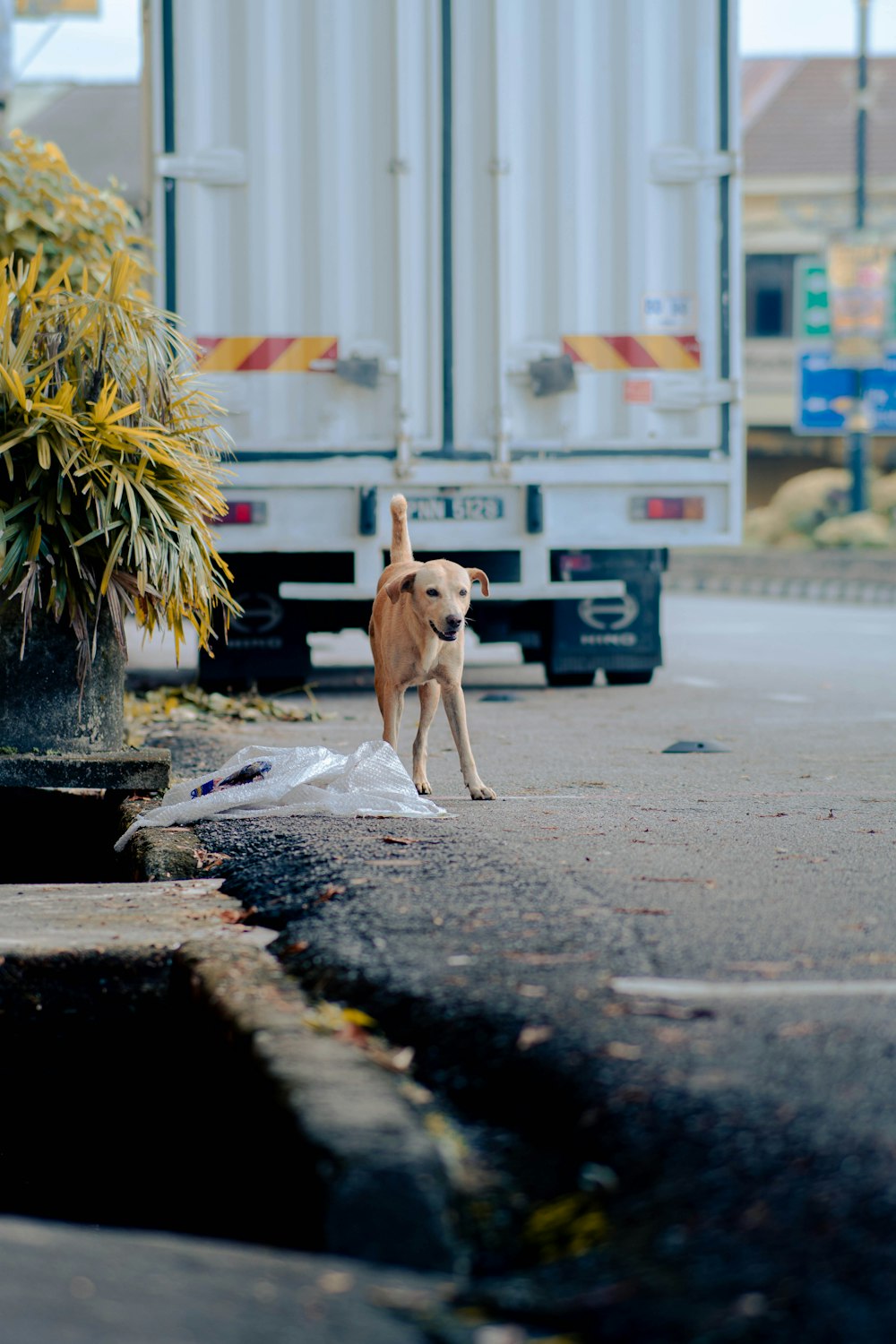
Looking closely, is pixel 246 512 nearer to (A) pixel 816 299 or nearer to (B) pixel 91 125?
(A) pixel 816 299

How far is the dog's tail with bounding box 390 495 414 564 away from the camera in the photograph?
6414 mm

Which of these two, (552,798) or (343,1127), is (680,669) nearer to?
(552,798)

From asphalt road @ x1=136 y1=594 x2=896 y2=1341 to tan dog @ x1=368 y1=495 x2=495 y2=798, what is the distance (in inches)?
9.1

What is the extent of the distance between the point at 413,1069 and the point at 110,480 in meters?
2.99

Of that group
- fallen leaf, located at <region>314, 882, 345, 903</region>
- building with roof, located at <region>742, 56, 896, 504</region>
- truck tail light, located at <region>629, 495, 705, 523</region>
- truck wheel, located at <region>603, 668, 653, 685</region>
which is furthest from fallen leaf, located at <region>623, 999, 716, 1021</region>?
building with roof, located at <region>742, 56, 896, 504</region>

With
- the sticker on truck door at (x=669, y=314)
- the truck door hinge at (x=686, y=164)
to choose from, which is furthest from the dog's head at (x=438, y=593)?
the truck door hinge at (x=686, y=164)

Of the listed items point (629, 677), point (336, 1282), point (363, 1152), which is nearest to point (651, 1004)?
point (363, 1152)

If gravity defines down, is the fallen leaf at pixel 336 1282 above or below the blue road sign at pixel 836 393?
below

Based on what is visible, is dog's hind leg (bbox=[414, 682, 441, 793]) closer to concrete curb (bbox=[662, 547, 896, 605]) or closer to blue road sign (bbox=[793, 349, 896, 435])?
concrete curb (bbox=[662, 547, 896, 605])

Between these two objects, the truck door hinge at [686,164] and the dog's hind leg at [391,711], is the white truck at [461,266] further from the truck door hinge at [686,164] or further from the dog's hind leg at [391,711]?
the dog's hind leg at [391,711]

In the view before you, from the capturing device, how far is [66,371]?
5684mm

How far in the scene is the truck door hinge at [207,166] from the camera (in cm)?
917

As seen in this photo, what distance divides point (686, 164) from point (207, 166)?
2.61 metres

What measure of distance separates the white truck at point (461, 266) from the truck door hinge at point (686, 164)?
0.4 inches
